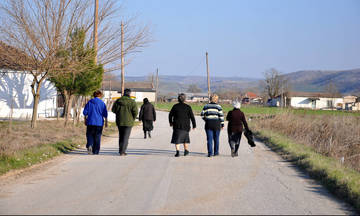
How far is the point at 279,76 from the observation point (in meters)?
112

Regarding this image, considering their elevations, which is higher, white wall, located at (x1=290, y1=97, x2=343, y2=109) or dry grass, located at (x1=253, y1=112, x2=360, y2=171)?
white wall, located at (x1=290, y1=97, x2=343, y2=109)

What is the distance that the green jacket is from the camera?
12.5 metres

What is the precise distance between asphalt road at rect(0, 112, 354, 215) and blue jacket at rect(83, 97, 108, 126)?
1025 millimetres

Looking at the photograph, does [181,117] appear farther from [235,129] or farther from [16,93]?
[16,93]

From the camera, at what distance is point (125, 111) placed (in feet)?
41.4

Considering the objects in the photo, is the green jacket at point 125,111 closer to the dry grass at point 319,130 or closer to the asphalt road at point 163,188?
the asphalt road at point 163,188

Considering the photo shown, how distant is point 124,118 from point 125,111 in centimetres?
22

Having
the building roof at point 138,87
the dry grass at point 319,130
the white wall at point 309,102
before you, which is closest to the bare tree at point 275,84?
the white wall at point 309,102

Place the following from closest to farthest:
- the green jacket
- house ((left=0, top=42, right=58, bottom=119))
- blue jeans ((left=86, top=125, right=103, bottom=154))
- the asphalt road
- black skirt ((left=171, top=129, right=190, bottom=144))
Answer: the asphalt road → black skirt ((left=171, top=129, right=190, bottom=144)) → blue jeans ((left=86, top=125, right=103, bottom=154)) → the green jacket → house ((left=0, top=42, right=58, bottom=119))

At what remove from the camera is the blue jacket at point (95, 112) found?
12266mm

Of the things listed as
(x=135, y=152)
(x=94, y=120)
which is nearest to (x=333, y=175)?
(x=135, y=152)

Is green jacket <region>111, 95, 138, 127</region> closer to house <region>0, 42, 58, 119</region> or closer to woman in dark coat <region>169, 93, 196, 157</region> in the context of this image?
woman in dark coat <region>169, 93, 196, 157</region>

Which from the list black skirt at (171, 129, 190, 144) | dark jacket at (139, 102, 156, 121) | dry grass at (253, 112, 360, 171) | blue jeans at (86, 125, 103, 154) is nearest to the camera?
black skirt at (171, 129, 190, 144)

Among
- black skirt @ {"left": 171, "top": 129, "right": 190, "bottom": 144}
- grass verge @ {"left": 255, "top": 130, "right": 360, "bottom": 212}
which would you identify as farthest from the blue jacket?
grass verge @ {"left": 255, "top": 130, "right": 360, "bottom": 212}
